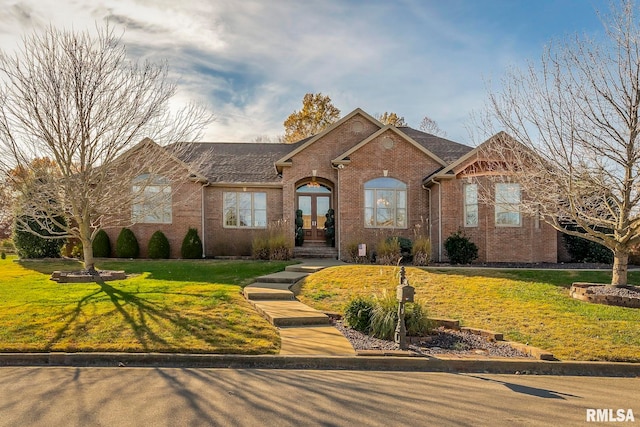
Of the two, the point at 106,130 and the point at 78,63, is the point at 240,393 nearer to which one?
the point at 106,130

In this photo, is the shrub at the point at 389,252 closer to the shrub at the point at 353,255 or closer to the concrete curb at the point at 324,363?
the shrub at the point at 353,255

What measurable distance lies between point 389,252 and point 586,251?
25.9 feet

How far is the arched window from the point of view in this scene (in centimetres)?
1812

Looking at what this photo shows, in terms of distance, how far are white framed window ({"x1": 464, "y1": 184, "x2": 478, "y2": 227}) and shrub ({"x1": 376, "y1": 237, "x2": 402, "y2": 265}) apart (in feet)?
9.82

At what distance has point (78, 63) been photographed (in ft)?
36.7

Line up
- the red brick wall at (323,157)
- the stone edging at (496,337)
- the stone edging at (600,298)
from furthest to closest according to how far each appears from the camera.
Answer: the red brick wall at (323,157) → the stone edging at (600,298) → the stone edging at (496,337)

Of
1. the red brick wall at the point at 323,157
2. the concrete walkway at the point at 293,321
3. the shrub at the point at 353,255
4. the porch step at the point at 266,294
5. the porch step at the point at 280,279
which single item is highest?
the red brick wall at the point at 323,157

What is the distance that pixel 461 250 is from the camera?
15695mm

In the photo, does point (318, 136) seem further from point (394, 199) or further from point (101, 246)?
point (101, 246)

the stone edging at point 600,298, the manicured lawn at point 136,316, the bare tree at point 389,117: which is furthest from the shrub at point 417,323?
the bare tree at point 389,117

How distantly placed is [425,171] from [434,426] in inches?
591

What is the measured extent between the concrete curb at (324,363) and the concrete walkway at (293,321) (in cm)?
22

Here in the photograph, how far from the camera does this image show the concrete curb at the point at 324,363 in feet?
20.4

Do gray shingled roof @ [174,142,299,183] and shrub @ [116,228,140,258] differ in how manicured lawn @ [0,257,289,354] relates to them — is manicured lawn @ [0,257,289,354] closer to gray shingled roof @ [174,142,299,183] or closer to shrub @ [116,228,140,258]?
shrub @ [116,228,140,258]
